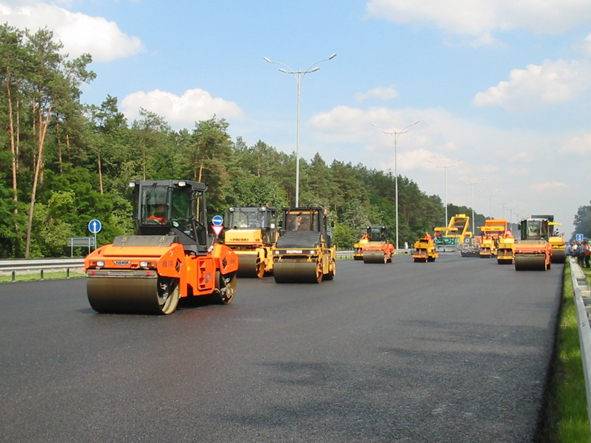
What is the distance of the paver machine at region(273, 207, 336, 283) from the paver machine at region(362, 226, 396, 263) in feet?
60.1

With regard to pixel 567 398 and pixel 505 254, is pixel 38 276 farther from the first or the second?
pixel 505 254

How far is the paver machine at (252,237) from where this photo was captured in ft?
79.2

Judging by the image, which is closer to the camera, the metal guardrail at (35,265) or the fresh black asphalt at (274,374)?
the fresh black asphalt at (274,374)

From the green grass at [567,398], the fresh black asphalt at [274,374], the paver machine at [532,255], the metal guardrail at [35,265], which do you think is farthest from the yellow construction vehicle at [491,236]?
the green grass at [567,398]

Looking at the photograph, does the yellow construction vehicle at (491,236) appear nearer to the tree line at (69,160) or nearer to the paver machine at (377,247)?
the paver machine at (377,247)

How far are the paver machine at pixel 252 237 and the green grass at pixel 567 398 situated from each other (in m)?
15.3

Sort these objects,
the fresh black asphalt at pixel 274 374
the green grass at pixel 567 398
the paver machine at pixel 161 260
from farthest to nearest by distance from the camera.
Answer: the paver machine at pixel 161 260 < the fresh black asphalt at pixel 274 374 < the green grass at pixel 567 398

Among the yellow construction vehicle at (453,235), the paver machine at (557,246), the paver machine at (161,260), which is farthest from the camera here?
the yellow construction vehicle at (453,235)

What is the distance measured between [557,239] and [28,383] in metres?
35.4

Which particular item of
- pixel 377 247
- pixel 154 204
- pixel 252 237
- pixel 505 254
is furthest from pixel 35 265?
pixel 505 254

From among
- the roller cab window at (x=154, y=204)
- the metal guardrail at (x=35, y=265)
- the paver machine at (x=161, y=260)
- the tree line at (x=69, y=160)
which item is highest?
the tree line at (x=69, y=160)

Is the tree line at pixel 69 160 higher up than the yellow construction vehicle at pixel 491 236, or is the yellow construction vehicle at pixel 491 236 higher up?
the tree line at pixel 69 160

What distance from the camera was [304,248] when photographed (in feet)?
68.7

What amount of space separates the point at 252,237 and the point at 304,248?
392 centimetres
